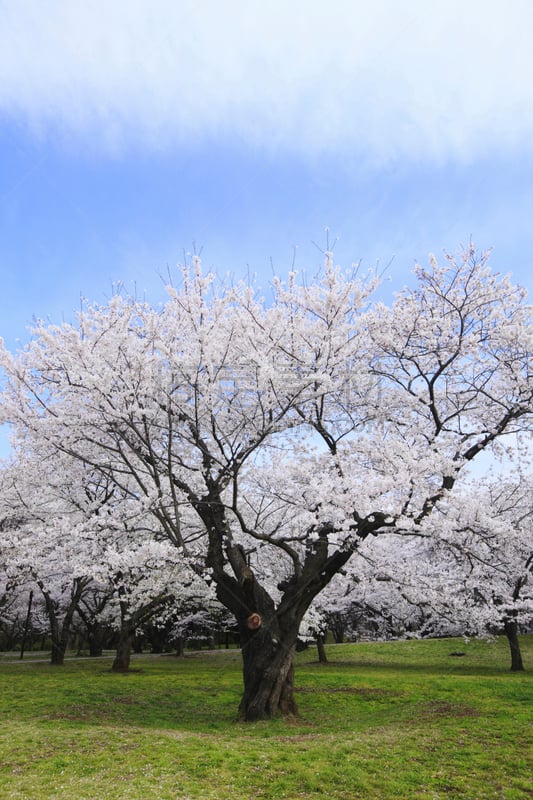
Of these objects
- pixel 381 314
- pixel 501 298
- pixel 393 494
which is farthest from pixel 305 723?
pixel 501 298

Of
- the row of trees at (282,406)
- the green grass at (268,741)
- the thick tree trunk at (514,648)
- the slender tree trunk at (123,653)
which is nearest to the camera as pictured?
the green grass at (268,741)

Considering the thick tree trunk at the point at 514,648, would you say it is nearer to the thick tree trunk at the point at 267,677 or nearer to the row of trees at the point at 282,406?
the row of trees at the point at 282,406

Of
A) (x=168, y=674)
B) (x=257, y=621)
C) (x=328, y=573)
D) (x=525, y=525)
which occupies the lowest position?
(x=168, y=674)

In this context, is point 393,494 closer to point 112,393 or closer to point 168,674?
point 112,393

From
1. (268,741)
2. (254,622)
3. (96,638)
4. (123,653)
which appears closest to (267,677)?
(254,622)

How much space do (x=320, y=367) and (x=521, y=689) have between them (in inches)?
467

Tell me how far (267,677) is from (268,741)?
2359 mm

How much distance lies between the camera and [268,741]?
33.2 feet

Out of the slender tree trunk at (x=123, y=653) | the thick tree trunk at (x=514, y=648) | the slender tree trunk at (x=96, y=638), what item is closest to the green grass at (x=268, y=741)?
the slender tree trunk at (x=123, y=653)

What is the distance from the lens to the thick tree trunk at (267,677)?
1238 centimetres

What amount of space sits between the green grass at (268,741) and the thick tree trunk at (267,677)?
43 cm

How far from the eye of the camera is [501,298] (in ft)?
43.0

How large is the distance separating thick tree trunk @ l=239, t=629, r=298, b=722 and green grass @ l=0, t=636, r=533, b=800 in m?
0.43

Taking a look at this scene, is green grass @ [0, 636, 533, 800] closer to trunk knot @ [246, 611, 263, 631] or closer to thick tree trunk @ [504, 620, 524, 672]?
trunk knot @ [246, 611, 263, 631]
